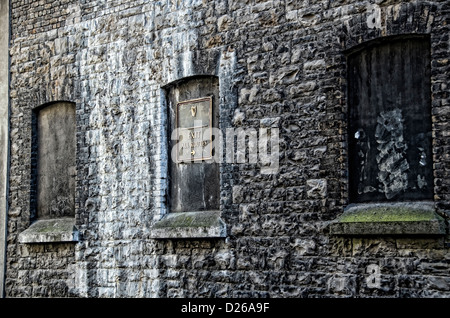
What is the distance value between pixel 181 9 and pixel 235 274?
373cm

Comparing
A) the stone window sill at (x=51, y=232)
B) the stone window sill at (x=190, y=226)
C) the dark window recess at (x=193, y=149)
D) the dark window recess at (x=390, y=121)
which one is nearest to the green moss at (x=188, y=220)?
the stone window sill at (x=190, y=226)

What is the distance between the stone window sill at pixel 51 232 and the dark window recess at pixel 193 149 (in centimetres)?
187

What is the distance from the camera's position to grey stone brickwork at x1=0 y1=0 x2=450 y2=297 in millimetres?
7948

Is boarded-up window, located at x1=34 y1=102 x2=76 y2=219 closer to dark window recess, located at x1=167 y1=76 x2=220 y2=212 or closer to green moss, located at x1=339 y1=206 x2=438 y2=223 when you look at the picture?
dark window recess, located at x1=167 y1=76 x2=220 y2=212

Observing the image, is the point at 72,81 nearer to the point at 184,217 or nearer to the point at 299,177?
the point at 184,217

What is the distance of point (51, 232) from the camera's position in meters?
11.3

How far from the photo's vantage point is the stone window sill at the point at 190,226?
936 cm

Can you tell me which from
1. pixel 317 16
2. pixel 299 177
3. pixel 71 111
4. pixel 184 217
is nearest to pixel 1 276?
pixel 71 111

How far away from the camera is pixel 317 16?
867 cm

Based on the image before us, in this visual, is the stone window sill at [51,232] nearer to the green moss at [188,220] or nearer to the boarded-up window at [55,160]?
the boarded-up window at [55,160]

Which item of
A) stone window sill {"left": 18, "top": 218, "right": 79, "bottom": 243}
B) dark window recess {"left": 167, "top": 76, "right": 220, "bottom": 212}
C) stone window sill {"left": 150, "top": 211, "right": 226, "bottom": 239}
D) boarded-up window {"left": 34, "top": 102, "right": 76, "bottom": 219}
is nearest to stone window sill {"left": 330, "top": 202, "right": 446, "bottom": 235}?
stone window sill {"left": 150, "top": 211, "right": 226, "bottom": 239}

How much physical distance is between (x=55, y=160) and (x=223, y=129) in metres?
3.61

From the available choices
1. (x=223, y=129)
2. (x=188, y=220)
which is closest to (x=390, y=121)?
(x=223, y=129)

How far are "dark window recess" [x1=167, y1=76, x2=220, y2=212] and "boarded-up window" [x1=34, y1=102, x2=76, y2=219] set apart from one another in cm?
210
